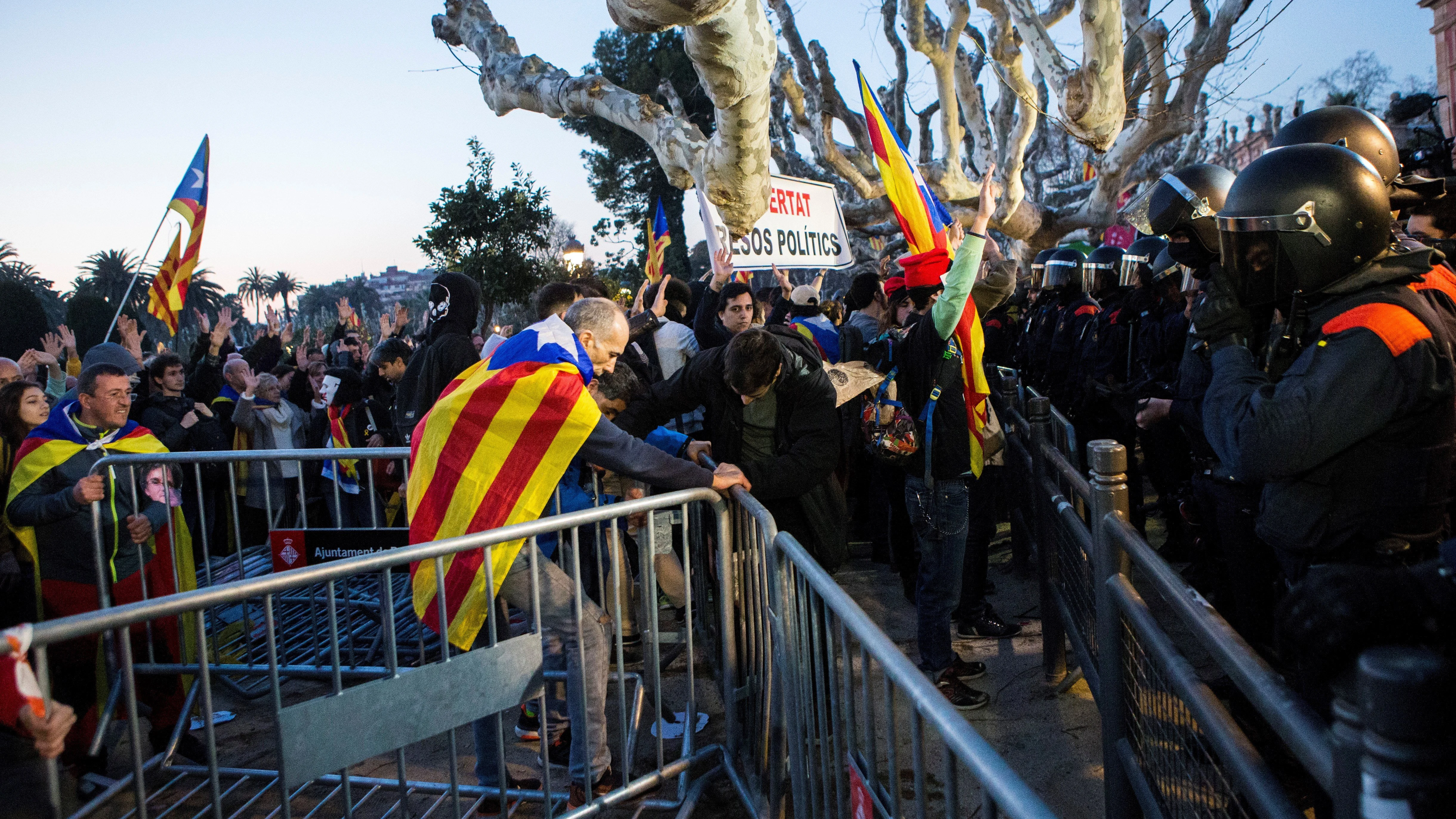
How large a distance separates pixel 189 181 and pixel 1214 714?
10434 mm

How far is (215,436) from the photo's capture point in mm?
6996

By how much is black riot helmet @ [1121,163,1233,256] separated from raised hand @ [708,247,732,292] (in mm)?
3199

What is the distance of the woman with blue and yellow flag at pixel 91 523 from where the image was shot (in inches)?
160

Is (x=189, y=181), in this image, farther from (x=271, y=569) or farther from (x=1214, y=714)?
(x=1214, y=714)

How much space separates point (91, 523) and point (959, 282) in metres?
4.10

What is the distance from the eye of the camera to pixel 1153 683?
211 cm

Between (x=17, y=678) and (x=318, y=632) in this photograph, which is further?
(x=318, y=632)

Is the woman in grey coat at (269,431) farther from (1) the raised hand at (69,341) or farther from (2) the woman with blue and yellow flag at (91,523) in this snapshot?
(2) the woman with blue and yellow flag at (91,523)

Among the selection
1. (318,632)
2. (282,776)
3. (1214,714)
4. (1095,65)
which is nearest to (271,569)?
(318,632)

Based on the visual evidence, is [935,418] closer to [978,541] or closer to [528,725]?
[978,541]

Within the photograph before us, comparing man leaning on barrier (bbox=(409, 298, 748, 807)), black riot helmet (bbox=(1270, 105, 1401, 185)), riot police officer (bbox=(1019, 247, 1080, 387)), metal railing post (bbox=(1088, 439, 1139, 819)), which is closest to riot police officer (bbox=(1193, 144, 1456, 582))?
metal railing post (bbox=(1088, 439, 1139, 819))

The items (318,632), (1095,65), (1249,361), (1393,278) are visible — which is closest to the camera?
(1393,278)

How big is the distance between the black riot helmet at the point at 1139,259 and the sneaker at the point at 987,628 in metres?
3.32

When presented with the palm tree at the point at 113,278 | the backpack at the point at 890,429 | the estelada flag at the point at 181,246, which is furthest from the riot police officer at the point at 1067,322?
the palm tree at the point at 113,278
